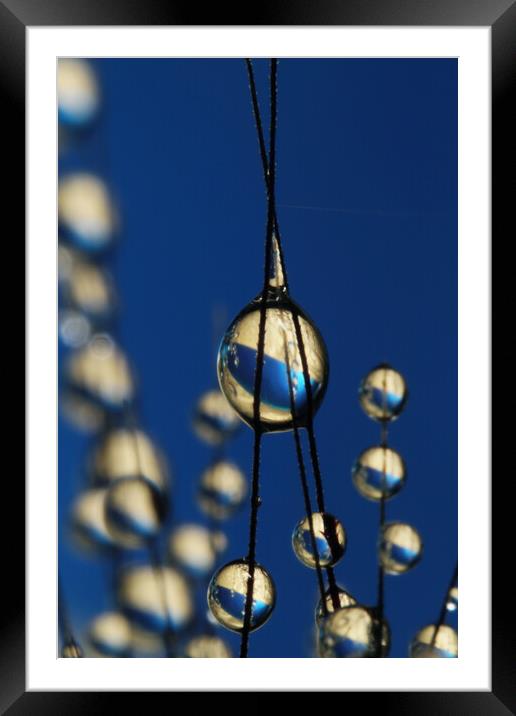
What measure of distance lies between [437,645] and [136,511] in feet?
0.88

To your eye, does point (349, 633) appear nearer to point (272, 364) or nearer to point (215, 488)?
point (272, 364)

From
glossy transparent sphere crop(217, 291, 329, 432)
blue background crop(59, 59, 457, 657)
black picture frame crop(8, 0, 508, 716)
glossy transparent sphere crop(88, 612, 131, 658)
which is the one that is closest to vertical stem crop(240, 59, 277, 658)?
glossy transparent sphere crop(217, 291, 329, 432)

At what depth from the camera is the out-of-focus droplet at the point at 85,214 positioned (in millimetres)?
546

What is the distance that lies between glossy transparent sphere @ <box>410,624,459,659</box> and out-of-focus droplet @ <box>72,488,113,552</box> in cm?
29

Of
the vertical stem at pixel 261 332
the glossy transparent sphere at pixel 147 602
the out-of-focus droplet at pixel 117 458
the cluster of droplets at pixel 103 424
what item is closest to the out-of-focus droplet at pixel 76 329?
the cluster of droplets at pixel 103 424

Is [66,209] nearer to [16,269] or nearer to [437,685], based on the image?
[16,269]

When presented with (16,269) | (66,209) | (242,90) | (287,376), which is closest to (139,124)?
(242,90)

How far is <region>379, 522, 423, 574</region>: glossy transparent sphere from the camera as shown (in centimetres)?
60

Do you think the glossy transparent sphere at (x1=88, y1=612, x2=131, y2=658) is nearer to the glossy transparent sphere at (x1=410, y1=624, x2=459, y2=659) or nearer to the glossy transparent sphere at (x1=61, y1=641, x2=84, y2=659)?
the glossy transparent sphere at (x1=61, y1=641, x2=84, y2=659)

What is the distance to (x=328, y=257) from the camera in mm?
1021

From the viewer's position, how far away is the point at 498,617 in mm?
466

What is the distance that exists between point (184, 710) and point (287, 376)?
276mm

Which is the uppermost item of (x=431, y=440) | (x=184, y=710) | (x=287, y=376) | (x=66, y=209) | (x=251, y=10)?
(x=251, y=10)

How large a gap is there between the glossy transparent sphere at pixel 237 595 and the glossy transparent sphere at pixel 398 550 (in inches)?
7.5
